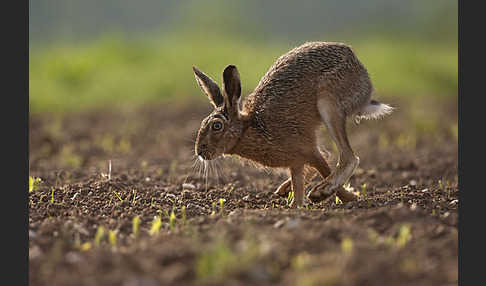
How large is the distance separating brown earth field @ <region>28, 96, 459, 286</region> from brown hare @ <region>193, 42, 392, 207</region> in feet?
1.31

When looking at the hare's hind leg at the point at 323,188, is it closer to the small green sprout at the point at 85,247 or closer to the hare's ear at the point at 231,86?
the hare's ear at the point at 231,86

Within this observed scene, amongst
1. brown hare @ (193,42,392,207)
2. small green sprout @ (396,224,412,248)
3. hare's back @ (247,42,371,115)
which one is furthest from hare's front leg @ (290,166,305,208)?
small green sprout @ (396,224,412,248)

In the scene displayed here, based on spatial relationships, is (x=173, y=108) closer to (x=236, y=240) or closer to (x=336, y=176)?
(x=336, y=176)

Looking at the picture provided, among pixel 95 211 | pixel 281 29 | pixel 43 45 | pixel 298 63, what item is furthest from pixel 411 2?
pixel 95 211

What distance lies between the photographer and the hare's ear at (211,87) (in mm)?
6098

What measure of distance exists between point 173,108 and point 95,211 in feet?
24.8

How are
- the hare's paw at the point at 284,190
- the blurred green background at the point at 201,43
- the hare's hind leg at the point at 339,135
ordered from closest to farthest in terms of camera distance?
the hare's hind leg at the point at 339,135 → the hare's paw at the point at 284,190 → the blurred green background at the point at 201,43

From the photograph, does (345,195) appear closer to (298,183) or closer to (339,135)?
(298,183)

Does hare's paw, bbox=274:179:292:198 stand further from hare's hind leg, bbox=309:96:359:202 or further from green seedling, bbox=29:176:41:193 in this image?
green seedling, bbox=29:176:41:193

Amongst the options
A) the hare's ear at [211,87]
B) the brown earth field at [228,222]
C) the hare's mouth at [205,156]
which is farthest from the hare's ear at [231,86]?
the brown earth field at [228,222]

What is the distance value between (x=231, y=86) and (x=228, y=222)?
1754 millimetres

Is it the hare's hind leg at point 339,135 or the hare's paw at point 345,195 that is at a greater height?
the hare's hind leg at point 339,135

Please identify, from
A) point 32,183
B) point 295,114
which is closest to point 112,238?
point 32,183

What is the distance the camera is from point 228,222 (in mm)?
4379
